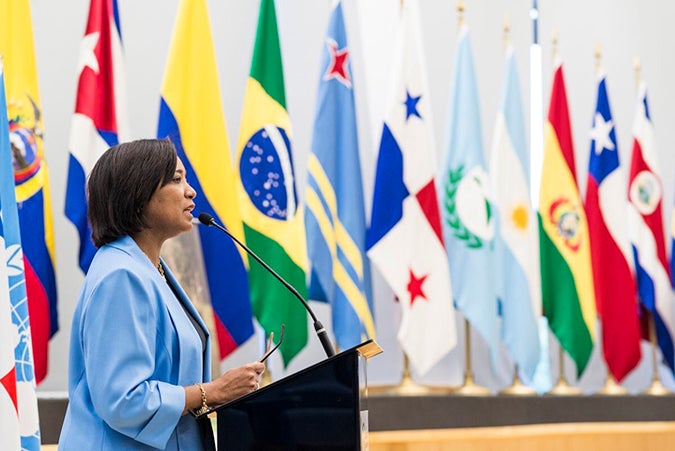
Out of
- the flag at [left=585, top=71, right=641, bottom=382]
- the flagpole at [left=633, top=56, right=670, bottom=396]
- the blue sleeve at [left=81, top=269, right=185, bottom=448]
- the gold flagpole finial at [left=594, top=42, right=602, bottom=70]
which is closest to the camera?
the blue sleeve at [left=81, top=269, right=185, bottom=448]

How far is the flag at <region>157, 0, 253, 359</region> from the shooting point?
507 cm

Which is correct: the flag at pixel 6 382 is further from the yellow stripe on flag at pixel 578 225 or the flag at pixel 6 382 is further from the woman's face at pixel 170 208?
the yellow stripe on flag at pixel 578 225

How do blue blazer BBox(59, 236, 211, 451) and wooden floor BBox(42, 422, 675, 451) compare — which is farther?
wooden floor BBox(42, 422, 675, 451)

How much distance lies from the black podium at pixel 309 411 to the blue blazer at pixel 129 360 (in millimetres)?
104

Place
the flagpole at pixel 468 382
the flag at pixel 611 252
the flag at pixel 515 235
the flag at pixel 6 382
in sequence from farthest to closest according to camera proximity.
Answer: the flag at pixel 611 252
the flagpole at pixel 468 382
the flag at pixel 515 235
the flag at pixel 6 382

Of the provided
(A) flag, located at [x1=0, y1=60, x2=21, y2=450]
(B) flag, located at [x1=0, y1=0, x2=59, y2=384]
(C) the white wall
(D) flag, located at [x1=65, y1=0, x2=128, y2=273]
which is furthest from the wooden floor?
(A) flag, located at [x1=0, y1=60, x2=21, y2=450]

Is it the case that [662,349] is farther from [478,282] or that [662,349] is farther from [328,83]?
[328,83]

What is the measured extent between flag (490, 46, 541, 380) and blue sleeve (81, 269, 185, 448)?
175 inches

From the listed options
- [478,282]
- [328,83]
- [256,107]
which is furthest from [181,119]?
[478,282]

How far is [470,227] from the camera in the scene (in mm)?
5957

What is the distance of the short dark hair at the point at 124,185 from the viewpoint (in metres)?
1.87

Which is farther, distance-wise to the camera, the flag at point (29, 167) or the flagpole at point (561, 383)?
the flagpole at point (561, 383)

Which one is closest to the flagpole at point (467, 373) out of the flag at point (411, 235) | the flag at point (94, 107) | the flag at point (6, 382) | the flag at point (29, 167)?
the flag at point (411, 235)

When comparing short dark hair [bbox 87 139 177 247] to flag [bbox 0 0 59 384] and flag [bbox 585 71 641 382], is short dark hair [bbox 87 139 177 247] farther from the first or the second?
flag [bbox 585 71 641 382]
